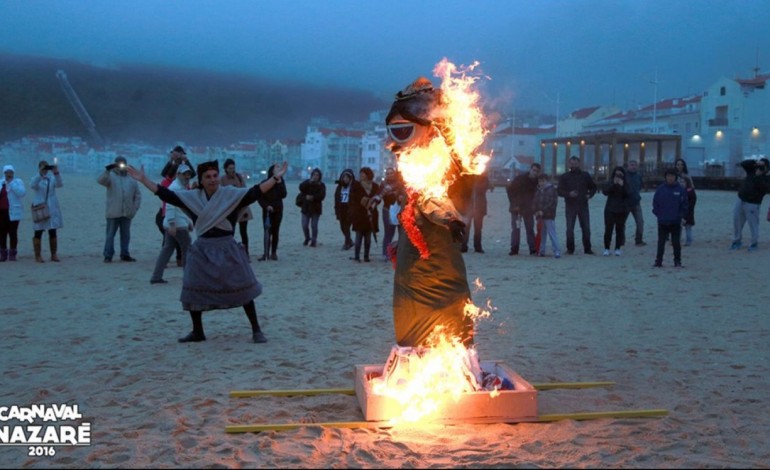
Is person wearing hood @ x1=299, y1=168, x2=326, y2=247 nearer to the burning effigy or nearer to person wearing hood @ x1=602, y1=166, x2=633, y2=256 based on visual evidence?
person wearing hood @ x1=602, y1=166, x2=633, y2=256

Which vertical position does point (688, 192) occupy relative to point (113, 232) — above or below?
above

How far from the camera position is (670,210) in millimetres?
12688

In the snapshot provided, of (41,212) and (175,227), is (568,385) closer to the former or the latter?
(175,227)

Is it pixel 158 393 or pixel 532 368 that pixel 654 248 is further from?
pixel 158 393

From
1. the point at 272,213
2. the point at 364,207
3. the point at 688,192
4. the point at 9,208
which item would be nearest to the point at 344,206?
the point at 364,207

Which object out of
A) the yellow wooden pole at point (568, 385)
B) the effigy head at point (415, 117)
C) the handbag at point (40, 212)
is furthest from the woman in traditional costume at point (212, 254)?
the handbag at point (40, 212)

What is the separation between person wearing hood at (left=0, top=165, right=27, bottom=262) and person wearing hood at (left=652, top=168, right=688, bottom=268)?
488 inches

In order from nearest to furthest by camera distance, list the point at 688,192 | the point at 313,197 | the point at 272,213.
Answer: the point at 272,213
the point at 688,192
the point at 313,197

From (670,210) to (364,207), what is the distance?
5871 mm

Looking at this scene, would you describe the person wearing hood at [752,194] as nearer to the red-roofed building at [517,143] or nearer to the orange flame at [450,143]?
the orange flame at [450,143]

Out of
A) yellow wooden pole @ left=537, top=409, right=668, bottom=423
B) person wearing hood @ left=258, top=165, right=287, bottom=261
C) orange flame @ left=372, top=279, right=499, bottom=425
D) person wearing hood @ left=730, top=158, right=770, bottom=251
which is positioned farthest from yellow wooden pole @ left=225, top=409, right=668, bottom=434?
→ person wearing hood @ left=730, top=158, right=770, bottom=251

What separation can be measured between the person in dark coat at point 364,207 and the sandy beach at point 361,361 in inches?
42.2

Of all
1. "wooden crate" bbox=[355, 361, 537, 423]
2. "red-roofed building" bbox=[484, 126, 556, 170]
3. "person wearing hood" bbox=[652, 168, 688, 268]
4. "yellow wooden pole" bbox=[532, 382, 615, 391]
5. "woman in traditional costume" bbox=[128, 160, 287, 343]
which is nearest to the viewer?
"wooden crate" bbox=[355, 361, 537, 423]

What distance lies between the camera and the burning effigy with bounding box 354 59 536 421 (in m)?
4.91
